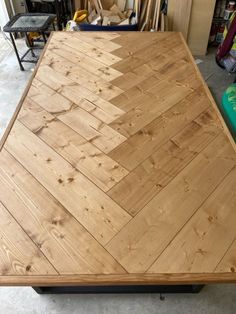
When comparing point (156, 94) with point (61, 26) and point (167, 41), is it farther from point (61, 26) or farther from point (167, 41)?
point (61, 26)

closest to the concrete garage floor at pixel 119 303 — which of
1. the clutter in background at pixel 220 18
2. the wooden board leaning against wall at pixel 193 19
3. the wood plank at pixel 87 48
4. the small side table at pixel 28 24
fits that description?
Result: the wood plank at pixel 87 48

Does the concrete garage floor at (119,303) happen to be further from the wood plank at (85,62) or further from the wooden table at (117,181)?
the wood plank at (85,62)

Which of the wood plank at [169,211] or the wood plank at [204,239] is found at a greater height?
the wood plank at [169,211]

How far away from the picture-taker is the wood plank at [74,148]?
1085mm

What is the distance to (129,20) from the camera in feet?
9.75

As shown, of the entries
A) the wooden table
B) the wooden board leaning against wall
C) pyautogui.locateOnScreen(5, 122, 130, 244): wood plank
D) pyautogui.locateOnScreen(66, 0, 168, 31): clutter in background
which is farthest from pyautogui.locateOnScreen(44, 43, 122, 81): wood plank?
the wooden board leaning against wall

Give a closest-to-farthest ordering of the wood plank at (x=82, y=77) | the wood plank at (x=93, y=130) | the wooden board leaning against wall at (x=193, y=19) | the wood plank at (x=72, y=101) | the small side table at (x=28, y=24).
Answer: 1. the wood plank at (x=93, y=130)
2. the wood plank at (x=72, y=101)
3. the wood plank at (x=82, y=77)
4. the small side table at (x=28, y=24)
5. the wooden board leaning against wall at (x=193, y=19)

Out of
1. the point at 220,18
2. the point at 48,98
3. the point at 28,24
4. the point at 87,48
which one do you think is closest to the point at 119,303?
the point at 48,98

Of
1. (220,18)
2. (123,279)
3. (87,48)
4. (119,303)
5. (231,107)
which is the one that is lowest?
(119,303)

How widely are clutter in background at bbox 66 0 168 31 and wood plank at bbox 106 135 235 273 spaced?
220 cm

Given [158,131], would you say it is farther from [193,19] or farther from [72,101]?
[193,19]

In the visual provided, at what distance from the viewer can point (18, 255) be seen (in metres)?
0.86

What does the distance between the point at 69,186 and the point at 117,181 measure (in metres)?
0.20

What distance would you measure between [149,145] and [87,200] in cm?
41
